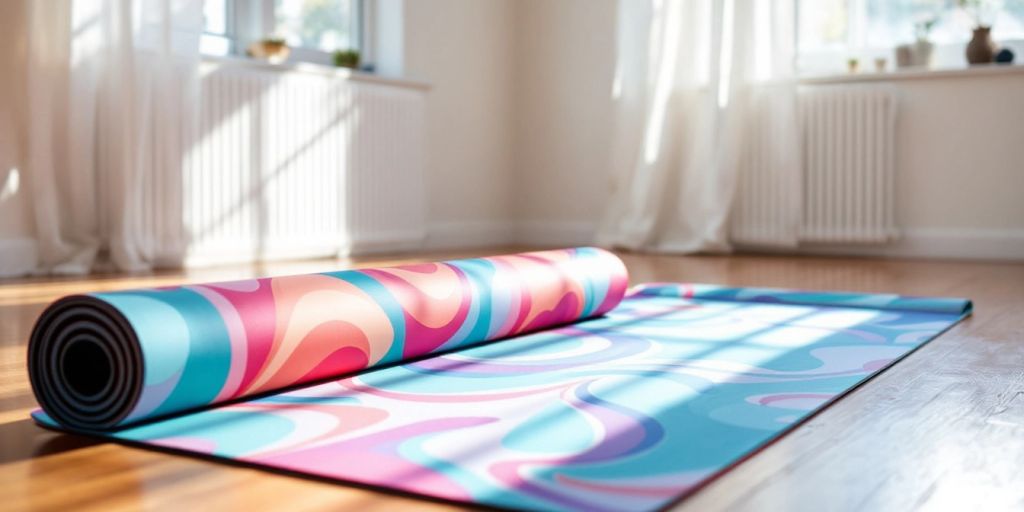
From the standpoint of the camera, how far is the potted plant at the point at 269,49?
4.52 metres

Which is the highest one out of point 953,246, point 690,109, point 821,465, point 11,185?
point 690,109

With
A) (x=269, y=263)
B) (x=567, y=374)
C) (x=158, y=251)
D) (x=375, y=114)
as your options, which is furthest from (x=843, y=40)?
(x=567, y=374)

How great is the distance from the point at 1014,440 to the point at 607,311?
136 centimetres

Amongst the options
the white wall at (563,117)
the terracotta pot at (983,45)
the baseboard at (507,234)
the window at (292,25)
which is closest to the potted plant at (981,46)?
the terracotta pot at (983,45)

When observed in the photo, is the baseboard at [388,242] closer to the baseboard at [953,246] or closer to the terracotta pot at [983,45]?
A: the baseboard at [953,246]

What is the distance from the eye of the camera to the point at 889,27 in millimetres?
5105

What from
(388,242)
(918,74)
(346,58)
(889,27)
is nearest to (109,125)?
(346,58)

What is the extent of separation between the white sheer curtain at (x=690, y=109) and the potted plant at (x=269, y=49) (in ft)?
5.82

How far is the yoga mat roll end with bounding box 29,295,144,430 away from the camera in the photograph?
4.53 feet

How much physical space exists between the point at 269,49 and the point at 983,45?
3082mm

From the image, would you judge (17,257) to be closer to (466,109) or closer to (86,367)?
(86,367)

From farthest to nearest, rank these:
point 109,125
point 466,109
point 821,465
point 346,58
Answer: point 466,109, point 346,58, point 109,125, point 821,465

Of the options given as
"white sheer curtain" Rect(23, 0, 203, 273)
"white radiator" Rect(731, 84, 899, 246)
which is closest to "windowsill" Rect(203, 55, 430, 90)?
"white sheer curtain" Rect(23, 0, 203, 273)

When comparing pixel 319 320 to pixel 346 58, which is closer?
pixel 319 320
